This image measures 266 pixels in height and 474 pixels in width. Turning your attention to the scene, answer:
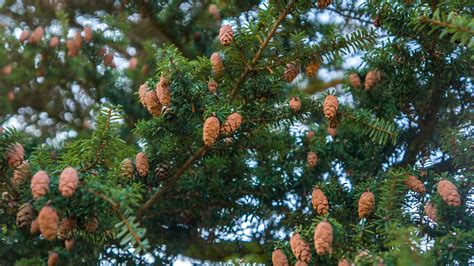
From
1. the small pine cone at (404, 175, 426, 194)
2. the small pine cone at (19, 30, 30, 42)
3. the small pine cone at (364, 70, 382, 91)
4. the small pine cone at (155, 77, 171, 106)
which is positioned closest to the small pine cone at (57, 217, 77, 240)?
the small pine cone at (155, 77, 171, 106)

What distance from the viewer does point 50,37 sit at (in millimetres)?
2939

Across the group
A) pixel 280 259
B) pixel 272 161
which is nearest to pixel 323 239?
pixel 280 259

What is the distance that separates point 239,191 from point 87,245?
53 cm

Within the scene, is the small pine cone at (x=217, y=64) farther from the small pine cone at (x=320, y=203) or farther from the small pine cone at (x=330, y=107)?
the small pine cone at (x=320, y=203)

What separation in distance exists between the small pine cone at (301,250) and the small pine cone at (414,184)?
393mm

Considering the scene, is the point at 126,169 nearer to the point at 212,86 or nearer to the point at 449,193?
the point at 212,86

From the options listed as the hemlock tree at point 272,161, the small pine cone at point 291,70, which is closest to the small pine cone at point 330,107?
the hemlock tree at point 272,161

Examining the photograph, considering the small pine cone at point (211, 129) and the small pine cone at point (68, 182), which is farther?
the small pine cone at point (211, 129)

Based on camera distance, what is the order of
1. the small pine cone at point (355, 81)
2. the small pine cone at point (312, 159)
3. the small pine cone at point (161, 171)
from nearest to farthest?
the small pine cone at point (161, 171)
the small pine cone at point (312, 159)
the small pine cone at point (355, 81)

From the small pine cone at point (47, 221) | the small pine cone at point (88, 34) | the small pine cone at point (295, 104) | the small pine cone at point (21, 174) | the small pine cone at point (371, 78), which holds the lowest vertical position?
the small pine cone at point (47, 221)

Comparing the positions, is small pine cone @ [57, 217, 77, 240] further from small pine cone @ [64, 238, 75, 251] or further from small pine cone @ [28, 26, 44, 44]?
small pine cone @ [28, 26, 44, 44]

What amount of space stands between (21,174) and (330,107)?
804mm

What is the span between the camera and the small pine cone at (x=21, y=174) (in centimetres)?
161

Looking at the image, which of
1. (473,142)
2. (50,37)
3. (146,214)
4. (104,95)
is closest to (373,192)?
(473,142)
